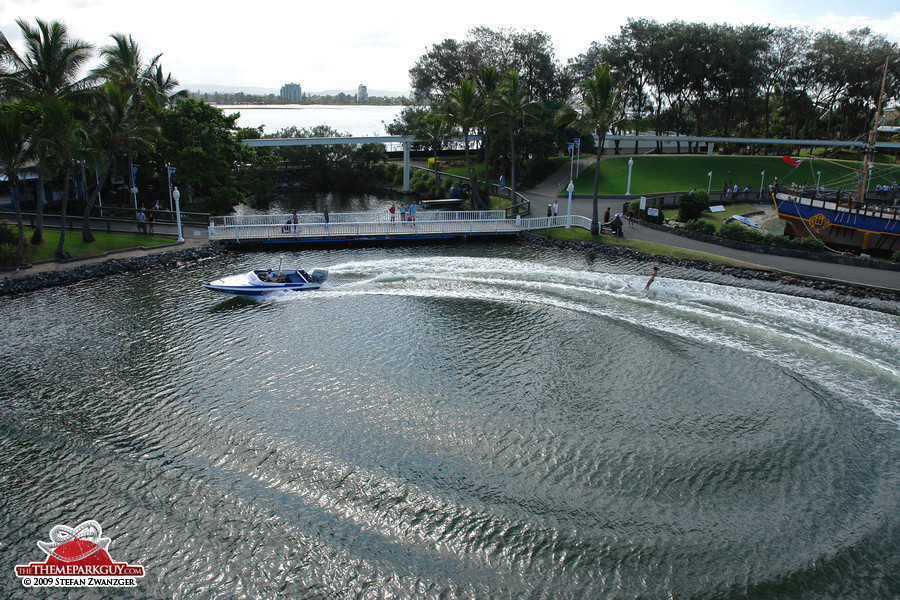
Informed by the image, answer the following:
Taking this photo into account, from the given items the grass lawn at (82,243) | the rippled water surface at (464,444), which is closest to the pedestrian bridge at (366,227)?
the grass lawn at (82,243)

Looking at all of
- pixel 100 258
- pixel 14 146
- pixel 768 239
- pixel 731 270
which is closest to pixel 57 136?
pixel 14 146

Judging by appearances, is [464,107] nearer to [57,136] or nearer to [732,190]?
[57,136]

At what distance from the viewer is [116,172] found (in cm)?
4822

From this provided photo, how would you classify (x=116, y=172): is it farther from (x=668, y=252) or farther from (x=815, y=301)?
(x=815, y=301)

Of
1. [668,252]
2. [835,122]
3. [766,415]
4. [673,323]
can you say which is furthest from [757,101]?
[766,415]

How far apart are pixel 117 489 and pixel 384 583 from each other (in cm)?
769

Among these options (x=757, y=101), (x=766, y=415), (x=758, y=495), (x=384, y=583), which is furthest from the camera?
(x=757, y=101)

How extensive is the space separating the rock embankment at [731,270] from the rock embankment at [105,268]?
21.7 m

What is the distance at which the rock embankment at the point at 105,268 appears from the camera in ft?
95.5

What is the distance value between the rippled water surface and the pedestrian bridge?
37.8ft

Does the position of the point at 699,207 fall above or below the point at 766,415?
above

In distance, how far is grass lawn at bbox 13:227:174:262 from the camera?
32.9 meters

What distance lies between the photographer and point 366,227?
38844 millimetres

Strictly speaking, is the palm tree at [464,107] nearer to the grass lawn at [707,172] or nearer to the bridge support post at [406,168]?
the grass lawn at [707,172]
